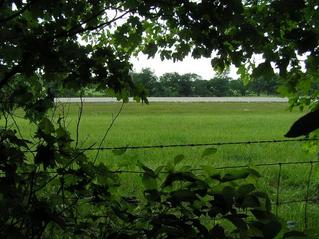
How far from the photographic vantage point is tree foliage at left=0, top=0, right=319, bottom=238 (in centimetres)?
208

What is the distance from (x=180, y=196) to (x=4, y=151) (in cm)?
96

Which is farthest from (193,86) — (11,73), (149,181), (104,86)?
(149,181)

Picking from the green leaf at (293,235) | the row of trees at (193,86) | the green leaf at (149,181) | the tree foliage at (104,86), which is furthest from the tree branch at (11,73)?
the row of trees at (193,86)

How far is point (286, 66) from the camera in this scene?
284 centimetres

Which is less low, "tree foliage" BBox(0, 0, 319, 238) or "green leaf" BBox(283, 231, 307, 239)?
"tree foliage" BBox(0, 0, 319, 238)

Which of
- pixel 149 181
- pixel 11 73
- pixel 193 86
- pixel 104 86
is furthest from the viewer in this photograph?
pixel 193 86

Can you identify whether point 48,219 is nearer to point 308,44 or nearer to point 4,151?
point 4,151

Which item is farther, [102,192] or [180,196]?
[102,192]

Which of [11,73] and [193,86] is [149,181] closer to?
[11,73]

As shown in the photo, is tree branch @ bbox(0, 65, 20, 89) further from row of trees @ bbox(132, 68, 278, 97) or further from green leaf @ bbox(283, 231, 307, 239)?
row of trees @ bbox(132, 68, 278, 97)

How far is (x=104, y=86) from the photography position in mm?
2658

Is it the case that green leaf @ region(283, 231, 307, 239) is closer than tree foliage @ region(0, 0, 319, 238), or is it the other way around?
green leaf @ region(283, 231, 307, 239)

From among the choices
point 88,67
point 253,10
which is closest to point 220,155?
point 253,10

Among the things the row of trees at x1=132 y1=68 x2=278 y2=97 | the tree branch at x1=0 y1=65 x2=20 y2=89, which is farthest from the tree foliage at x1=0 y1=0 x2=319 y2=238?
the row of trees at x1=132 y1=68 x2=278 y2=97
